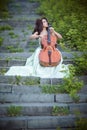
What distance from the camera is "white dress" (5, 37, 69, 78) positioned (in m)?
6.22

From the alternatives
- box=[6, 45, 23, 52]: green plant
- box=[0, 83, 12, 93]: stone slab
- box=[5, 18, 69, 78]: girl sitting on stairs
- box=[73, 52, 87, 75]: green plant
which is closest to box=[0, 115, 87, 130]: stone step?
box=[0, 83, 12, 93]: stone slab

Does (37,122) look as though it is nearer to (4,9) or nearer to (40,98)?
(40,98)

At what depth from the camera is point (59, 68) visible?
20.9 feet

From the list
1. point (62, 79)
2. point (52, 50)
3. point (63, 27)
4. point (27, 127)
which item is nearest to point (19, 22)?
point (63, 27)

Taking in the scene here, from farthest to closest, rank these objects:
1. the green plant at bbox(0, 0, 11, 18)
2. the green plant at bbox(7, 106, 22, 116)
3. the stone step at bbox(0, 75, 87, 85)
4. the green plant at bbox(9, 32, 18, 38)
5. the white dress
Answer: the green plant at bbox(0, 0, 11, 18), the green plant at bbox(9, 32, 18, 38), the white dress, the stone step at bbox(0, 75, 87, 85), the green plant at bbox(7, 106, 22, 116)

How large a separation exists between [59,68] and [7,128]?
1.94 m

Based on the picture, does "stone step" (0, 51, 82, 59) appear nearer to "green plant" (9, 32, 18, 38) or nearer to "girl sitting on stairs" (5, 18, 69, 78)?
"girl sitting on stairs" (5, 18, 69, 78)

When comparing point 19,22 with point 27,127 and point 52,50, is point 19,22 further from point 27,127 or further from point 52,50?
point 27,127

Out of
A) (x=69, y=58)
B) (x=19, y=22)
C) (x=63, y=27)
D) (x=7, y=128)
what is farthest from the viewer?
(x=19, y=22)

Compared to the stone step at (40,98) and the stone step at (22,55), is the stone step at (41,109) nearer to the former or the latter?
the stone step at (40,98)

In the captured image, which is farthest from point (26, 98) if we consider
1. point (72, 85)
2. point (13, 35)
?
point (13, 35)

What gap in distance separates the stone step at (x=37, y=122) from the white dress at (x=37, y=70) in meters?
1.33

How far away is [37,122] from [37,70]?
1641mm

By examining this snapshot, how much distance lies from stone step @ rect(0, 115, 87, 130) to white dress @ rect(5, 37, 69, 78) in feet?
4.36
